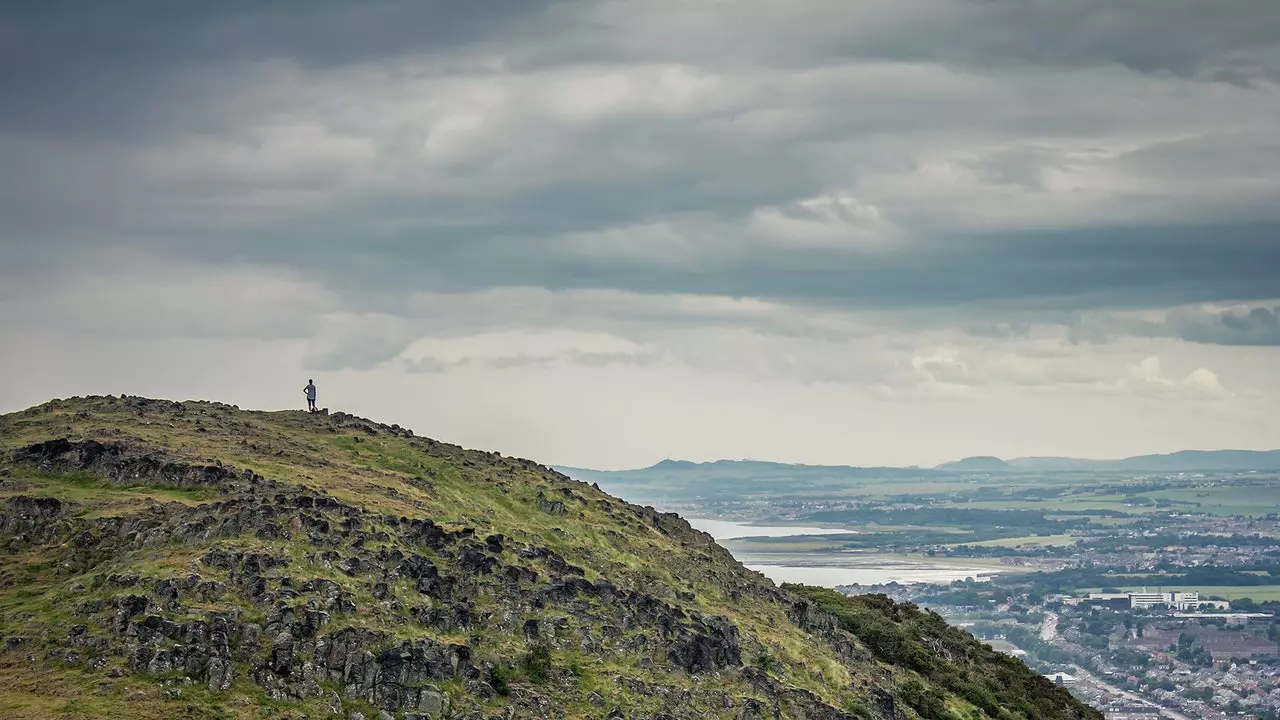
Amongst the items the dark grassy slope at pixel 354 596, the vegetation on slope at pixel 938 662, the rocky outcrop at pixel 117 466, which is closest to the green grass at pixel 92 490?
the dark grassy slope at pixel 354 596

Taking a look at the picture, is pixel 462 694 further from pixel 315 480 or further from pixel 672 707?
pixel 315 480

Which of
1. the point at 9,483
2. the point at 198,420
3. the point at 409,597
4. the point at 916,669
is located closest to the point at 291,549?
the point at 409,597

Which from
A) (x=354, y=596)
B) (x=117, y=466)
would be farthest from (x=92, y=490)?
(x=354, y=596)

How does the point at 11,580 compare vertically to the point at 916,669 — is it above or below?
above

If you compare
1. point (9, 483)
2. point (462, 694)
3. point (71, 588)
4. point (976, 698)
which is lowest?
point (976, 698)

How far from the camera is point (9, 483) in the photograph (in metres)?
77.8

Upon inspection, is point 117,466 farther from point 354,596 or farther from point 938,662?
point 938,662

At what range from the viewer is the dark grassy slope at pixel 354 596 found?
209 feet

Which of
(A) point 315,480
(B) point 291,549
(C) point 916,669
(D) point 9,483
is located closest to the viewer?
(B) point 291,549

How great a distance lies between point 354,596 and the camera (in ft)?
231

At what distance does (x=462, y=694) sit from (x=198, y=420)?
3911cm

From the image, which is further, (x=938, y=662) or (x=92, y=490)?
(x=938, y=662)

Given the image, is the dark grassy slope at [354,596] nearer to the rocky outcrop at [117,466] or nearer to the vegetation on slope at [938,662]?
the rocky outcrop at [117,466]

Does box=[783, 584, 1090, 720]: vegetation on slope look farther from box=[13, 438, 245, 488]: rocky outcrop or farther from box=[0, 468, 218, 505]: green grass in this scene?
box=[0, 468, 218, 505]: green grass
